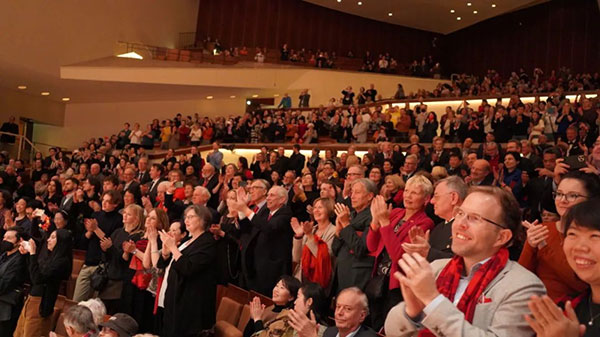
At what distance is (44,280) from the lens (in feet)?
16.1

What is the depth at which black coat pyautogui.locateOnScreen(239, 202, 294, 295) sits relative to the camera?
4.58 meters

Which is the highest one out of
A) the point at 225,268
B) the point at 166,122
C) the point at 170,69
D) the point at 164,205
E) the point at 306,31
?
the point at 306,31

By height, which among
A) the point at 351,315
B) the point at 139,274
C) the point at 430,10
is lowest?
the point at 139,274

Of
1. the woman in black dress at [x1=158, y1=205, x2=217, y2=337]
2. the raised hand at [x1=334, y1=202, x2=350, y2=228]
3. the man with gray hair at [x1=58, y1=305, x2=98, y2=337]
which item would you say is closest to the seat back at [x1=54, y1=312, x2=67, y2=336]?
the woman in black dress at [x1=158, y1=205, x2=217, y2=337]

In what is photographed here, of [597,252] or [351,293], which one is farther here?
[351,293]

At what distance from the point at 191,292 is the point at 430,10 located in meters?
18.3

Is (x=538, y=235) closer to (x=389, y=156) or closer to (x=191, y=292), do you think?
(x=191, y=292)

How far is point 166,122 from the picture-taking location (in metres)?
15.2

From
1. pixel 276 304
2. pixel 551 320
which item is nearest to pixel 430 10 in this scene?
pixel 276 304

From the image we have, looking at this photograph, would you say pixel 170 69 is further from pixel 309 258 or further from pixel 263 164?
pixel 309 258

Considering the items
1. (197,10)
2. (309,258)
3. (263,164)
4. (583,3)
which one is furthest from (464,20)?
(309,258)

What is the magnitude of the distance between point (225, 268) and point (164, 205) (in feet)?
4.46

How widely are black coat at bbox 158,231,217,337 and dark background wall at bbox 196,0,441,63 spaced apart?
16449 mm

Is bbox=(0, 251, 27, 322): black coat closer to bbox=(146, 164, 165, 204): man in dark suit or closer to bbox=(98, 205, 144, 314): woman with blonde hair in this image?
bbox=(98, 205, 144, 314): woman with blonde hair
